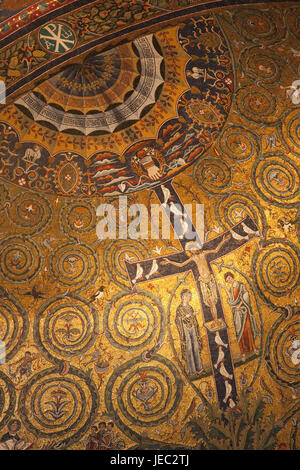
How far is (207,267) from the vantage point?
463 inches

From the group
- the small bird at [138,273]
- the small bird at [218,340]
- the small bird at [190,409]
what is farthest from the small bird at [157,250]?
the small bird at [190,409]

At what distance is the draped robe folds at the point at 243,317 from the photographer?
11352 mm

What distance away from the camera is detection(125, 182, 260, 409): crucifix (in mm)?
11453

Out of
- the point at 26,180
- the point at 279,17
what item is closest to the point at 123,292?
the point at 26,180

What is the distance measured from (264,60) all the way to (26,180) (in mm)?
5005

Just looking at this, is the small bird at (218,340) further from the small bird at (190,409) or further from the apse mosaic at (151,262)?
the small bird at (190,409)

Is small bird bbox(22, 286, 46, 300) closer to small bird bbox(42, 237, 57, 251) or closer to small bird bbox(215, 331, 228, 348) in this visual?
small bird bbox(42, 237, 57, 251)

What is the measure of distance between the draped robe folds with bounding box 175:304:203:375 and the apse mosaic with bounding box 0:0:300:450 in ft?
0.09

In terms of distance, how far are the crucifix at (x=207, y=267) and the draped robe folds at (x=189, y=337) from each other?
0.78 ft

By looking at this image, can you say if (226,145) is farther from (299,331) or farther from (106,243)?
(299,331)

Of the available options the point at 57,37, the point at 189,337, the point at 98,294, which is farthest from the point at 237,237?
the point at 57,37

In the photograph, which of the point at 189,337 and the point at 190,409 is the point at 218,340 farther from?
the point at 190,409

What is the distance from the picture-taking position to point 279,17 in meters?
9.11

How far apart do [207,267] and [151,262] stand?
1152 millimetres
